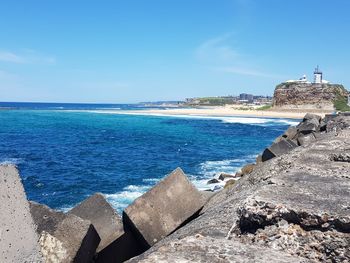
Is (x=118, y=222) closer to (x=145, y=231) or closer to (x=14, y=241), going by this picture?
(x=145, y=231)

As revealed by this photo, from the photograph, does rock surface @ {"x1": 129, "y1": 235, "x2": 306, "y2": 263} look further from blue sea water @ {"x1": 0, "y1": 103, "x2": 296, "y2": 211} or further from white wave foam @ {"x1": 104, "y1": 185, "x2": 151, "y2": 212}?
white wave foam @ {"x1": 104, "y1": 185, "x2": 151, "y2": 212}

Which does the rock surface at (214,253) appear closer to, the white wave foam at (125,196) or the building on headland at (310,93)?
the white wave foam at (125,196)

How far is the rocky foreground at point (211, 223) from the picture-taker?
99.7 inches

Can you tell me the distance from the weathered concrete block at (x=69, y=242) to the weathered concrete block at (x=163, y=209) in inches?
24.7

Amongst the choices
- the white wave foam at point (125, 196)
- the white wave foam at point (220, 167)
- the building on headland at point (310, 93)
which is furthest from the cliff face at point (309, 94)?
the white wave foam at point (125, 196)

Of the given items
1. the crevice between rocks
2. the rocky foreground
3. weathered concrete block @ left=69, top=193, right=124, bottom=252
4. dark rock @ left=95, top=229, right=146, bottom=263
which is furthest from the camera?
weathered concrete block @ left=69, top=193, right=124, bottom=252

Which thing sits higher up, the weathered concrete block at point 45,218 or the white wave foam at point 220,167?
the weathered concrete block at point 45,218

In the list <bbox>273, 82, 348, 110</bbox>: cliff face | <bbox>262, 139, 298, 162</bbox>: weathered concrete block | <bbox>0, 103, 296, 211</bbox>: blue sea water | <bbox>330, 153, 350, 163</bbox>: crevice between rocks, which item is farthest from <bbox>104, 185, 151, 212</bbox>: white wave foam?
<bbox>273, 82, 348, 110</bbox>: cliff face

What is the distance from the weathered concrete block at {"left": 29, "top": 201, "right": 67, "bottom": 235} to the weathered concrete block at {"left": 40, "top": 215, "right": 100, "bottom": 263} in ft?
0.20

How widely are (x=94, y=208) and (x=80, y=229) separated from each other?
1236mm

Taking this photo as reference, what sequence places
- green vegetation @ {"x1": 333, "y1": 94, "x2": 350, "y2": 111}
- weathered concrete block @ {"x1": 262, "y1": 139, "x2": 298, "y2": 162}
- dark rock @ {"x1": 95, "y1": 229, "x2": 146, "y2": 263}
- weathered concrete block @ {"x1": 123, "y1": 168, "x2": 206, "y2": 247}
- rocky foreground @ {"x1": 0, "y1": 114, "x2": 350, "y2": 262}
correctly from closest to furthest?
rocky foreground @ {"x1": 0, "y1": 114, "x2": 350, "y2": 262}
weathered concrete block @ {"x1": 123, "y1": 168, "x2": 206, "y2": 247}
dark rock @ {"x1": 95, "y1": 229, "x2": 146, "y2": 263}
weathered concrete block @ {"x1": 262, "y1": 139, "x2": 298, "y2": 162}
green vegetation @ {"x1": 333, "y1": 94, "x2": 350, "y2": 111}

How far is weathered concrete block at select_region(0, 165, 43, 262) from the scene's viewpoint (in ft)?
11.1

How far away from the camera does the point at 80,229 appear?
210 inches

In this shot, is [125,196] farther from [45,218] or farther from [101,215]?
[45,218]
